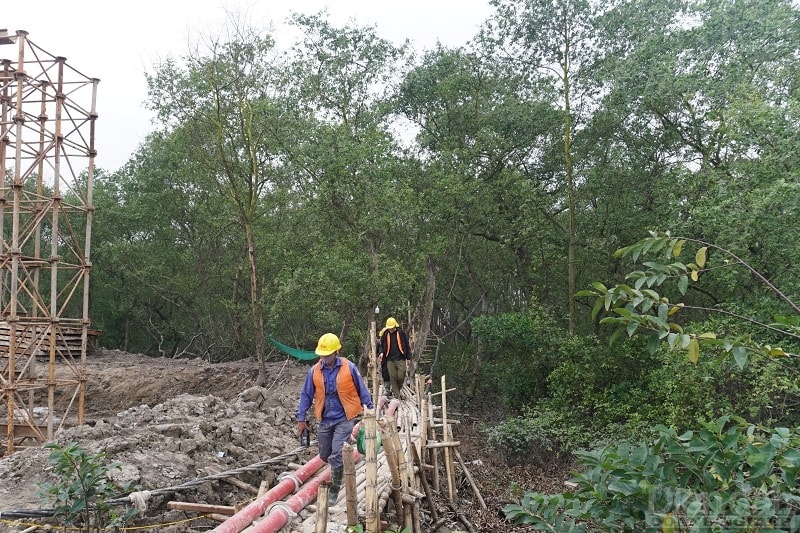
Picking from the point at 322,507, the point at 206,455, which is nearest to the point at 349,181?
the point at 206,455

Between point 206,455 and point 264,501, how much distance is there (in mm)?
2871

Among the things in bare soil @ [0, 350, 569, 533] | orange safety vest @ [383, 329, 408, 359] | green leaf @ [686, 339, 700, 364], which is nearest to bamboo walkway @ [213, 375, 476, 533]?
bare soil @ [0, 350, 569, 533]

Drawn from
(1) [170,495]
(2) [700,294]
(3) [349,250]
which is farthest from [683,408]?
(1) [170,495]

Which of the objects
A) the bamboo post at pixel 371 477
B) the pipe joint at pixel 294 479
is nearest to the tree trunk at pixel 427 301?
the pipe joint at pixel 294 479

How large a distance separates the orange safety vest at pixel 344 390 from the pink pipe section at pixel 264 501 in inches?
34.2

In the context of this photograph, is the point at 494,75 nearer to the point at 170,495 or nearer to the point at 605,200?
the point at 605,200

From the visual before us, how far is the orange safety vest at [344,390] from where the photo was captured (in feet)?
18.9

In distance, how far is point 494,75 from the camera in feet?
61.0

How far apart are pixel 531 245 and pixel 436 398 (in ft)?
17.4

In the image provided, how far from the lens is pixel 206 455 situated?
8.14 metres

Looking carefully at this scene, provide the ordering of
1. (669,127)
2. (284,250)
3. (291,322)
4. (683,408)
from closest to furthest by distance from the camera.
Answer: (683,408) → (669,127) → (284,250) → (291,322)

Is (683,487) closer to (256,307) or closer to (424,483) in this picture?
(424,483)

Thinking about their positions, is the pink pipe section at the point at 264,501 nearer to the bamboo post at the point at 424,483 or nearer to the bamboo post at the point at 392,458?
the bamboo post at the point at 392,458

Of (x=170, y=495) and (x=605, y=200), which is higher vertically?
(x=605, y=200)
